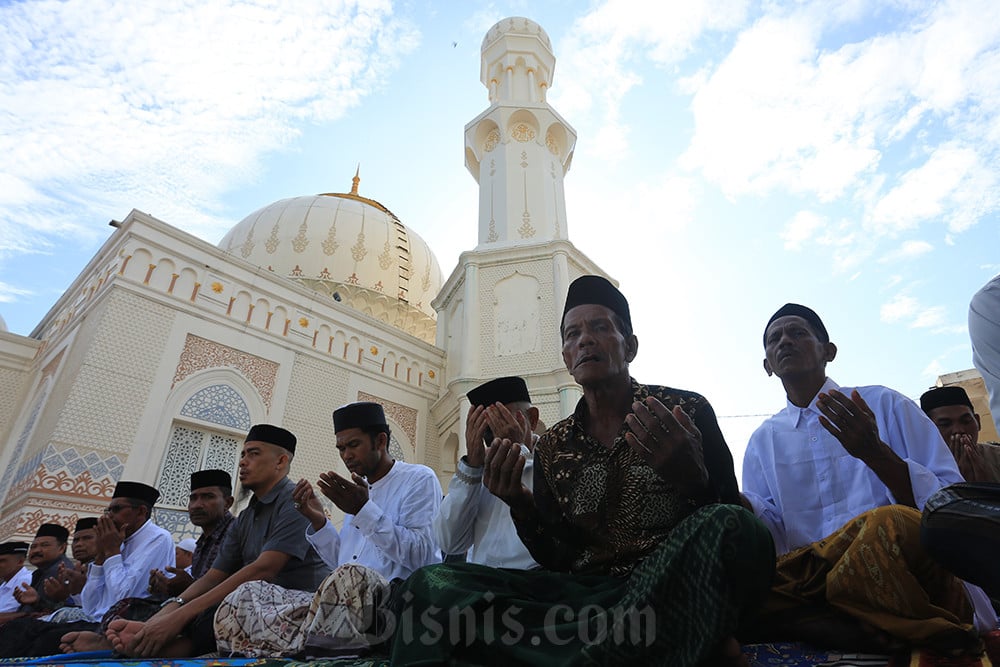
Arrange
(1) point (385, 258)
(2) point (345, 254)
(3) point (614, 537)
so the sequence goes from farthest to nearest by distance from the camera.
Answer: (1) point (385, 258) < (2) point (345, 254) < (3) point (614, 537)

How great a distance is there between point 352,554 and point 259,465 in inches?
17.0

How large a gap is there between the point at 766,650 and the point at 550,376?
5.16 meters

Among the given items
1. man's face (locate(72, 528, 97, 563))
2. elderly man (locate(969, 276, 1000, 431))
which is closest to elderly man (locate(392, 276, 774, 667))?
elderly man (locate(969, 276, 1000, 431))

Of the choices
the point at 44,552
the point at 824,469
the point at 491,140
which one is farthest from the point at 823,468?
the point at 491,140

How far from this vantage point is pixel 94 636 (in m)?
1.76

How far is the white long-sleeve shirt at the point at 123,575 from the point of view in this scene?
2.36 m

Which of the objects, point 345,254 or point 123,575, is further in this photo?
point 345,254

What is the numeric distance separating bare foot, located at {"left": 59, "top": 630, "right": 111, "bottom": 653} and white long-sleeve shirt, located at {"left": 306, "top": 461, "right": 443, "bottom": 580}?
2.16 ft

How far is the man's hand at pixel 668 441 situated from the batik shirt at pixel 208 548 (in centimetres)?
180

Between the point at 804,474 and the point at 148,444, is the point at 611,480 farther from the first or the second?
the point at 148,444

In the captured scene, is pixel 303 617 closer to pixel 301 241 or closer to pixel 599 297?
pixel 599 297

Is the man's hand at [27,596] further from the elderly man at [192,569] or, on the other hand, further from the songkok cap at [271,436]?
the songkok cap at [271,436]

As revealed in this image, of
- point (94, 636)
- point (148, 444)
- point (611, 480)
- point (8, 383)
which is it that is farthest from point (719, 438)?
point (8, 383)

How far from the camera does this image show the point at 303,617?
143 cm
